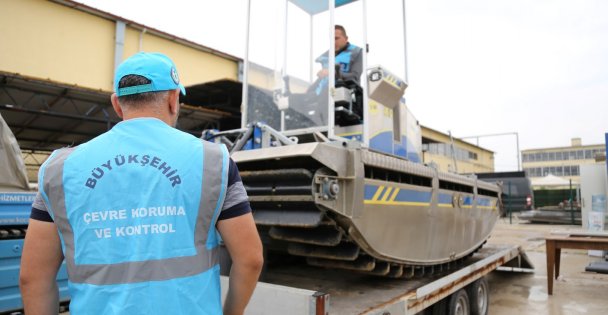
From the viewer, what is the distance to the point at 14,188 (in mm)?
4332

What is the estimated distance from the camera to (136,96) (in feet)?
4.75

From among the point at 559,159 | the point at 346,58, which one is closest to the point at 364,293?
the point at 346,58

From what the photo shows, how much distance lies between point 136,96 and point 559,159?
228 ft

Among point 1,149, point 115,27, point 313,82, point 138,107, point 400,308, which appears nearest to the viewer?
point 138,107

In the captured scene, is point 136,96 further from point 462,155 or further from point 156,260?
point 462,155

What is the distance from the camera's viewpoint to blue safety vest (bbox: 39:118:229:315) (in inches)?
50.2

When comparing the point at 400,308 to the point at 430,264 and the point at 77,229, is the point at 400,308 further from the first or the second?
the point at 77,229

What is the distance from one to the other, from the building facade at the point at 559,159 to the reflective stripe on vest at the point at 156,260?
6225 cm

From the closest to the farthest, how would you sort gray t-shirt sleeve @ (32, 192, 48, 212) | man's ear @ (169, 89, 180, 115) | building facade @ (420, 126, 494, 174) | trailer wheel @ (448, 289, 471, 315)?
gray t-shirt sleeve @ (32, 192, 48, 212), man's ear @ (169, 89, 180, 115), trailer wheel @ (448, 289, 471, 315), building facade @ (420, 126, 494, 174)

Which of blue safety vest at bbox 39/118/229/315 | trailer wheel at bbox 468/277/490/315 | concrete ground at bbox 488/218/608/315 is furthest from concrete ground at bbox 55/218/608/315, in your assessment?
blue safety vest at bbox 39/118/229/315

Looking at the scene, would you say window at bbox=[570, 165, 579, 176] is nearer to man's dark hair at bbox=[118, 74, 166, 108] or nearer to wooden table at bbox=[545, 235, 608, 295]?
wooden table at bbox=[545, 235, 608, 295]

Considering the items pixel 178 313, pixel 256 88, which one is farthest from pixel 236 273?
pixel 256 88

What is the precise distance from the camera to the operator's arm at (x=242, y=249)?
143cm

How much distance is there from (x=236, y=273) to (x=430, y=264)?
3186 millimetres
